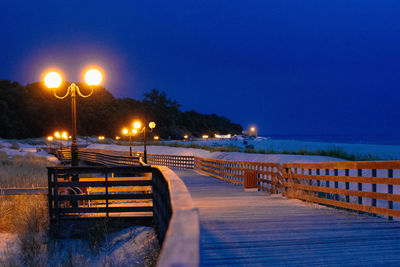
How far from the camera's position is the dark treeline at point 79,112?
9194cm

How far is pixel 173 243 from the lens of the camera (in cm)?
205

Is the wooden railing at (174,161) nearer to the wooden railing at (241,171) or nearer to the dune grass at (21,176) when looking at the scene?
the wooden railing at (241,171)

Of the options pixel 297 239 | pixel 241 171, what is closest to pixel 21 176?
pixel 241 171

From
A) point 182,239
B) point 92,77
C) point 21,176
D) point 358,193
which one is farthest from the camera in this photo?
point 21,176

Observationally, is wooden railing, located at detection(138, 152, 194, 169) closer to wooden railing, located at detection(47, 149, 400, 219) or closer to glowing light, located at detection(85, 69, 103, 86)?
wooden railing, located at detection(47, 149, 400, 219)

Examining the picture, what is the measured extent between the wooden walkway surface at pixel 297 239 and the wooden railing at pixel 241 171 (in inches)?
179

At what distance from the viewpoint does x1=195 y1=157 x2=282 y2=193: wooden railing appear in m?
12.4

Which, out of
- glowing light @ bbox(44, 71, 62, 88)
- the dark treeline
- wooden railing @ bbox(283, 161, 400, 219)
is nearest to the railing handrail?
wooden railing @ bbox(283, 161, 400, 219)

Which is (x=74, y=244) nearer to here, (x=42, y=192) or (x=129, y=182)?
(x=129, y=182)

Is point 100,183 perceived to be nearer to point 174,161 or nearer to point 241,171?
point 241,171

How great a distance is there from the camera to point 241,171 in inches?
673

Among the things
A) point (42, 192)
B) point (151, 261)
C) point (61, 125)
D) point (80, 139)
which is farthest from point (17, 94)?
point (151, 261)

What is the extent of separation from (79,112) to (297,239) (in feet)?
354

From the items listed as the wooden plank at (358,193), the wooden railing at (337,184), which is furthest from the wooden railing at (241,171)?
the wooden plank at (358,193)
